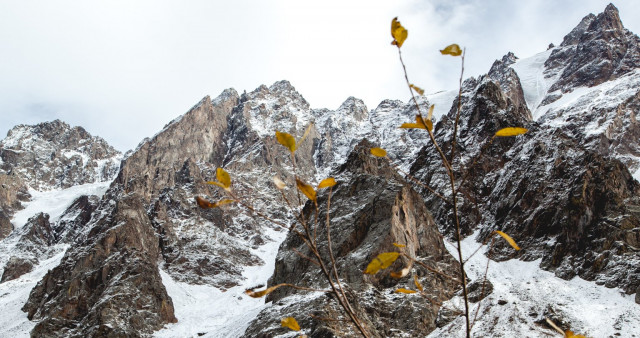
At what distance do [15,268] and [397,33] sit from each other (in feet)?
326

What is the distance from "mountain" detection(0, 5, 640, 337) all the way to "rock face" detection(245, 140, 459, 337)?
0.54 feet

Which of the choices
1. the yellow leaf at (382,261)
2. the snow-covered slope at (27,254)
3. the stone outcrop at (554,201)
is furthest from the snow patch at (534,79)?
the yellow leaf at (382,261)

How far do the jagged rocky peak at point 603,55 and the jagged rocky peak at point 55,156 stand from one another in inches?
5040

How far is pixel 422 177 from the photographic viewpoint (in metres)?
66.4

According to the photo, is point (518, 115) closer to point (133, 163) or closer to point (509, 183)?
point (509, 183)

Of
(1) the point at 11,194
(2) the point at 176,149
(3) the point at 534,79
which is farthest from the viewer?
(3) the point at 534,79

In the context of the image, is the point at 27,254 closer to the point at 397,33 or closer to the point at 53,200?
the point at 53,200

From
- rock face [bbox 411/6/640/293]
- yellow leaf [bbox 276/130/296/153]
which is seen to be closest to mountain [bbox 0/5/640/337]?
yellow leaf [bbox 276/130/296/153]

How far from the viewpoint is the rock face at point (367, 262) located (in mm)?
27641

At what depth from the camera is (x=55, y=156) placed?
488 feet

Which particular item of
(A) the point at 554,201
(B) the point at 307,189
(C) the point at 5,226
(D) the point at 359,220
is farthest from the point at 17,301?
(B) the point at 307,189

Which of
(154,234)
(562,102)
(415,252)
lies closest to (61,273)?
(154,234)

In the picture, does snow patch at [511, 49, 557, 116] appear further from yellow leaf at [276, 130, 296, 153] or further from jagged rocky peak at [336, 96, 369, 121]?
yellow leaf at [276, 130, 296, 153]

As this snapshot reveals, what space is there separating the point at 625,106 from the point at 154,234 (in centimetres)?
7417
